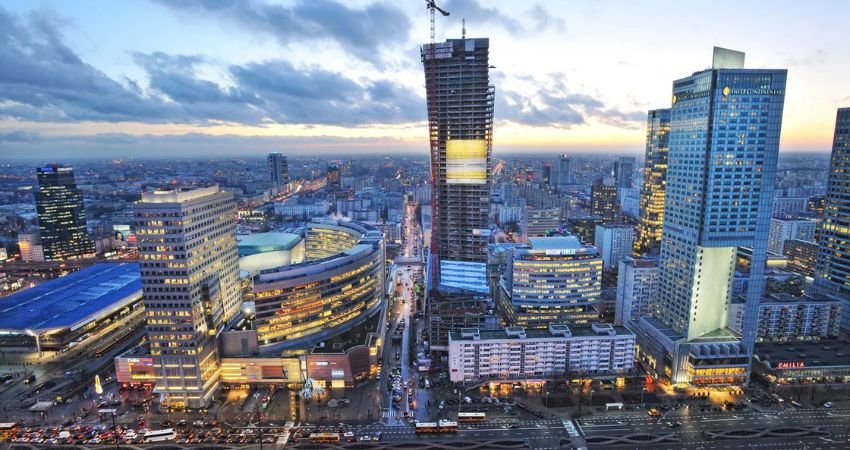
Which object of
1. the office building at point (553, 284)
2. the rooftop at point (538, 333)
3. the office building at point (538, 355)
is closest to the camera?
the office building at point (538, 355)

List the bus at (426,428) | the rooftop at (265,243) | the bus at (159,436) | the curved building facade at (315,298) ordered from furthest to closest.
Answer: the rooftop at (265,243) < the curved building facade at (315,298) < the bus at (426,428) < the bus at (159,436)

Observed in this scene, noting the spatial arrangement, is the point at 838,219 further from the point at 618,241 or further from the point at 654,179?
the point at 618,241

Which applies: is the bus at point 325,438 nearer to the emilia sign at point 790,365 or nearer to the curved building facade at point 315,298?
the curved building facade at point 315,298

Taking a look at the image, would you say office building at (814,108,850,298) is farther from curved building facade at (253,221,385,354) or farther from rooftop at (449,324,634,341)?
curved building facade at (253,221,385,354)

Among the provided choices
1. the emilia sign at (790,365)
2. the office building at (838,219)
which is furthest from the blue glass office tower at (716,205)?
the office building at (838,219)

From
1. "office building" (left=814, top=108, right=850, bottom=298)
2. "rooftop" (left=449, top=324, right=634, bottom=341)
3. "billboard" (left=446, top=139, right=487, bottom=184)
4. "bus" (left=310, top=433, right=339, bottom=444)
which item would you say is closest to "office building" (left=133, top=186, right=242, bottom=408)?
"bus" (left=310, top=433, right=339, bottom=444)

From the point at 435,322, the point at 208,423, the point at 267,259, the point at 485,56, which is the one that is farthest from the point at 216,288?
the point at 485,56

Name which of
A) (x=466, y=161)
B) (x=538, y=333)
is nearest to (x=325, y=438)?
(x=538, y=333)
